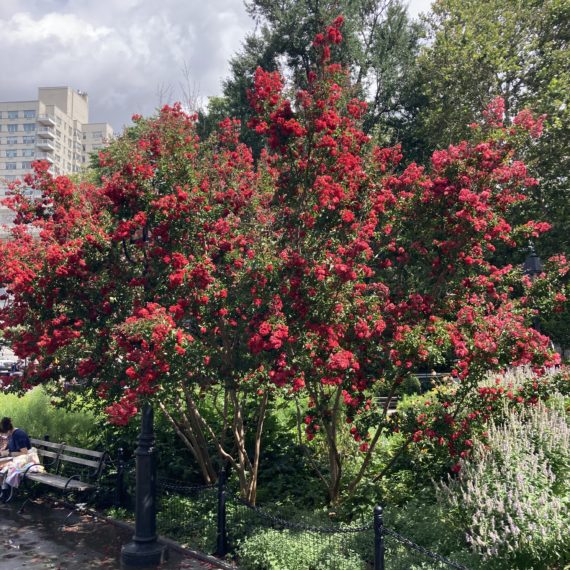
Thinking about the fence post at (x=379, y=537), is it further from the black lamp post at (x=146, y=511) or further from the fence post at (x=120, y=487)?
the fence post at (x=120, y=487)

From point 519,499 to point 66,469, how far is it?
314 inches

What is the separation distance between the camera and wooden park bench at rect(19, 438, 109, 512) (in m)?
9.47

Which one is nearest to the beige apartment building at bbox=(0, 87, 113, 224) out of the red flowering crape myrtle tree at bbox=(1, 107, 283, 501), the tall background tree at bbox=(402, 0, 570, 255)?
the tall background tree at bbox=(402, 0, 570, 255)

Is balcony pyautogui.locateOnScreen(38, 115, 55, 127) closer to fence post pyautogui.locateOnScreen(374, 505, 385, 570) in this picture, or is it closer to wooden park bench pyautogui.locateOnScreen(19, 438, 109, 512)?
wooden park bench pyautogui.locateOnScreen(19, 438, 109, 512)

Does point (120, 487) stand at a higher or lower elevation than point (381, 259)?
lower

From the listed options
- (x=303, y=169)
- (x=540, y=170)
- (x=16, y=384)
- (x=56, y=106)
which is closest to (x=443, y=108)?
(x=540, y=170)

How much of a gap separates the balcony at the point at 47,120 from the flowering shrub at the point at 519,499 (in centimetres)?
11133

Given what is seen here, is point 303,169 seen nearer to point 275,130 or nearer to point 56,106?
point 275,130

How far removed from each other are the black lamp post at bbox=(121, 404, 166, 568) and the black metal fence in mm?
626

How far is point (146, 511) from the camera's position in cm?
714

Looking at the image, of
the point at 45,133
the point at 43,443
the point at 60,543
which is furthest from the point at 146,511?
the point at 45,133

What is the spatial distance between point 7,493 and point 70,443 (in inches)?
55.6

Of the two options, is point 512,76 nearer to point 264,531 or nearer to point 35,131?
point 264,531

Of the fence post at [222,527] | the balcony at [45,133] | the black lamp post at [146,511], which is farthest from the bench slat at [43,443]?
the balcony at [45,133]
